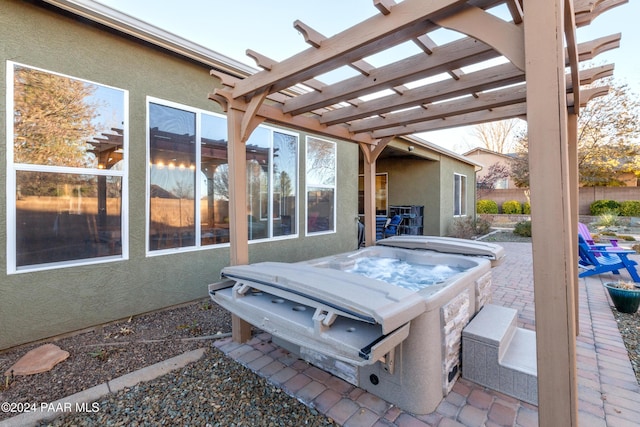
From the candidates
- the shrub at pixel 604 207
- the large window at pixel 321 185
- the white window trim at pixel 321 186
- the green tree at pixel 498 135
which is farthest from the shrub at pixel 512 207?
the large window at pixel 321 185

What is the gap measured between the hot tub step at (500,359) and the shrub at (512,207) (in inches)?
742

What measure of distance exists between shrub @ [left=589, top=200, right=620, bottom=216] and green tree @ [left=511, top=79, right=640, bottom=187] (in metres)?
1.89

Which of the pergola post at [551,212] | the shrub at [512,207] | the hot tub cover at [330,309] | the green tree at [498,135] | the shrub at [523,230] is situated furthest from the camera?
the green tree at [498,135]

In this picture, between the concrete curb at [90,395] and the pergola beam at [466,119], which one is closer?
the concrete curb at [90,395]

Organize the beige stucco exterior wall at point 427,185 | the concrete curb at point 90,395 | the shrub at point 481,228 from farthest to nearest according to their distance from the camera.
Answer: the shrub at point 481,228
the beige stucco exterior wall at point 427,185
the concrete curb at point 90,395

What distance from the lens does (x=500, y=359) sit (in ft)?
8.39

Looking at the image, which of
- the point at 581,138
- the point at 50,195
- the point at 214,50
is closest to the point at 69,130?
the point at 50,195

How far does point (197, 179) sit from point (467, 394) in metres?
4.21

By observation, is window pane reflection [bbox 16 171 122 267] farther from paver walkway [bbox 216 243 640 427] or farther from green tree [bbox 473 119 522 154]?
green tree [bbox 473 119 522 154]

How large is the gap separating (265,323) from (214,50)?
388cm

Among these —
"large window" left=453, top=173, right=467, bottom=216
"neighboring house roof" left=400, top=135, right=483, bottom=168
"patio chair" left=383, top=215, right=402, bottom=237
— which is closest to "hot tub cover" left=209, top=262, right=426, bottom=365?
"neighboring house roof" left=400, top=135, right=483, bottom=168

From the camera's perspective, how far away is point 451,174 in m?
11.8

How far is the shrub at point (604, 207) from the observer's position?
15773mm

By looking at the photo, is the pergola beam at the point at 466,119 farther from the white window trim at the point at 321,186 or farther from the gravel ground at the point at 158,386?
the gravel ground at the point at 158,386
